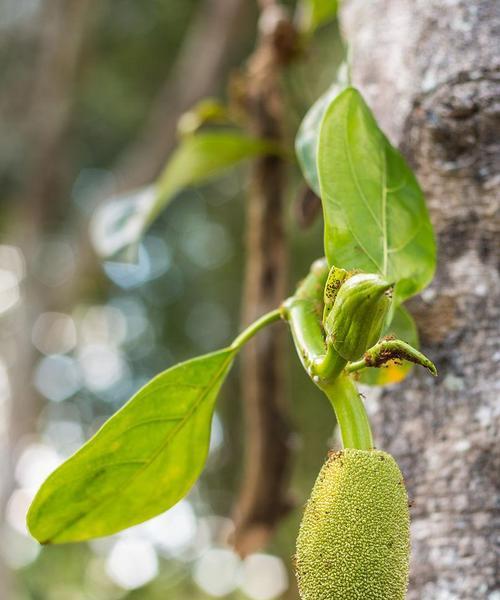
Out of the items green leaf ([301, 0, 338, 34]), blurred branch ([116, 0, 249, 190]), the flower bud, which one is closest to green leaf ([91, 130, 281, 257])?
green leaf ([301, 0, 338, 34])

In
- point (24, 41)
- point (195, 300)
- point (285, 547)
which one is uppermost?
point (24, 41)

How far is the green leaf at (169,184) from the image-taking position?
36.3 inches

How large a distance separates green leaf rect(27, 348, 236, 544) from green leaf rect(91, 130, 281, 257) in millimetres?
382

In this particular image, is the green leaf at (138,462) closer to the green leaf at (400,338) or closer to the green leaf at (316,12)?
the green leaf at (400,338)

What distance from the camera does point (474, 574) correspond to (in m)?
0.55

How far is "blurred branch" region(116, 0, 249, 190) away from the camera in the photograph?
8.35 ft

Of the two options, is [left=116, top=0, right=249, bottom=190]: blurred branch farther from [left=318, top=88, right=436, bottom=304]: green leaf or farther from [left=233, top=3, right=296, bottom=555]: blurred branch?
[left=318, top=88, right=436, bottom=304]: green leaf

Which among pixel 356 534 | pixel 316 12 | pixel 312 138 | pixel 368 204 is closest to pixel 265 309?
pixel 316 12

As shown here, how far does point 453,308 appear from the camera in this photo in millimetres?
611

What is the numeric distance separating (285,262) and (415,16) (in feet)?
1.70

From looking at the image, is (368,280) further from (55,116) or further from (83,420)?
(83,420)

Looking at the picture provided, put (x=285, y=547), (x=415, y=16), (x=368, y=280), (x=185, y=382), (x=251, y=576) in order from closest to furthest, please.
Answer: (x=368, y=280)
(x=185, y=382)
(x=415, y=16)
(x=285, y=547)
(x=251, y=576)

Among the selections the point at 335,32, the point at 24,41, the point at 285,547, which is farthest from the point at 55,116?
the point at 285,547

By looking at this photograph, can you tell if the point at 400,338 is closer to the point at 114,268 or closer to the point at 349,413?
the point at 349,413
